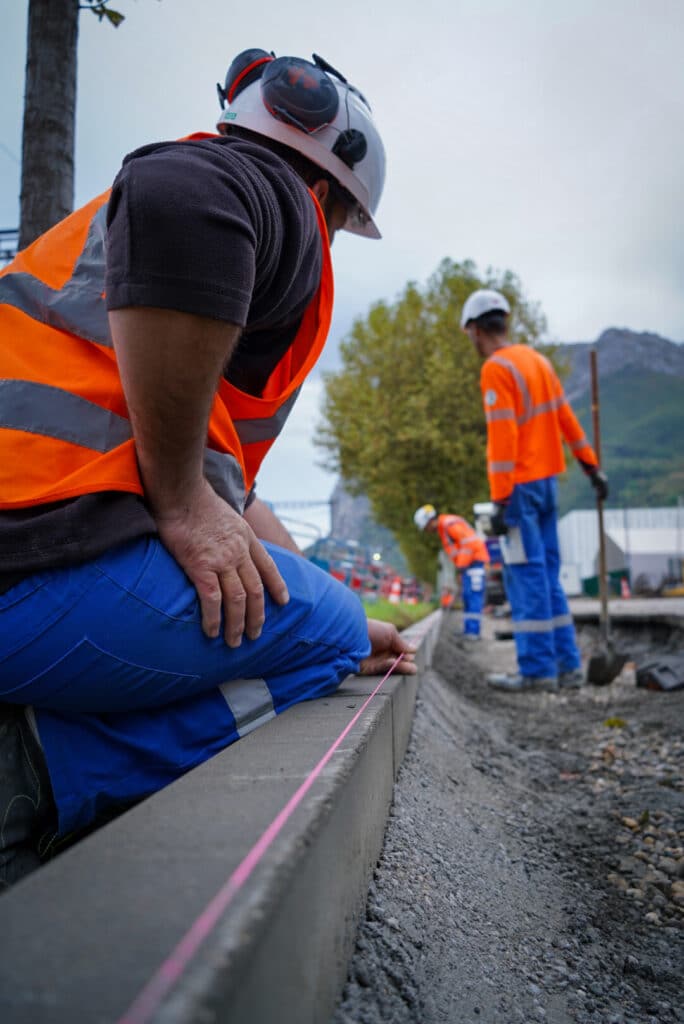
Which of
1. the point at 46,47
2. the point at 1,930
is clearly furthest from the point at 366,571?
the point at 1,930

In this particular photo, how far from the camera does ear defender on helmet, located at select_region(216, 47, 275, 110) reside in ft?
6.79

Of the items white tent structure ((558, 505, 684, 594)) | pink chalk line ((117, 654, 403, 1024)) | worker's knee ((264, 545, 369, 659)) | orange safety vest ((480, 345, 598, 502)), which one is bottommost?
white tent structure ((558, 505, 684, 594))

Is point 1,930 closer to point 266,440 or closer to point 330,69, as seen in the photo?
point 266,440

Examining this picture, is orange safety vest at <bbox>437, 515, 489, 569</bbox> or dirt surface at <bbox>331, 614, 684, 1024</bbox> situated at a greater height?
orange safety vest at <bbox>437, 515, 489, 569</bbox>

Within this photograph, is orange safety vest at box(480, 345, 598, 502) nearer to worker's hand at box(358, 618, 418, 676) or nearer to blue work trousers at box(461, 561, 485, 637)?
worker's hand at box(358, 618, 418, 676)

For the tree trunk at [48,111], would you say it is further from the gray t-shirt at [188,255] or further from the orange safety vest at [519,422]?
the orange safety vest at [519,422]

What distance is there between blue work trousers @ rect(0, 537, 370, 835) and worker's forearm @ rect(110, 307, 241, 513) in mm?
205

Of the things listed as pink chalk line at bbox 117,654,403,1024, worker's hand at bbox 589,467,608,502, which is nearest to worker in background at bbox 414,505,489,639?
worker's hand at bbox 589,467,608,502

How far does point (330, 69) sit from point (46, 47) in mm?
1849

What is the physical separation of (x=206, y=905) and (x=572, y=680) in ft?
18.9

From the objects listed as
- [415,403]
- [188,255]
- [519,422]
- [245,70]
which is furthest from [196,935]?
[415,403]

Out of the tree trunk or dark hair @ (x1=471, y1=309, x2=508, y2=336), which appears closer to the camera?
the tree trunk

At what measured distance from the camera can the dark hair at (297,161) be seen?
6.37 feet

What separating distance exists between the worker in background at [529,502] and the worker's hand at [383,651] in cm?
335
